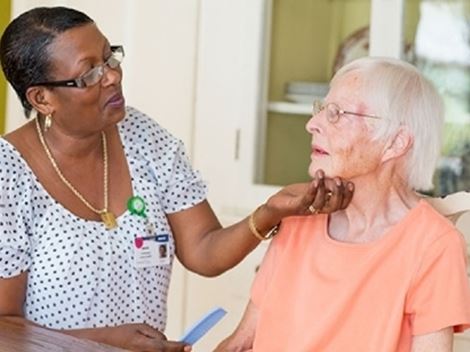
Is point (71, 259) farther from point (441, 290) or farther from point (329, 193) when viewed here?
point (441, 290)

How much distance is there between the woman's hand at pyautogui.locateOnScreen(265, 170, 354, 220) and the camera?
1.97 metres

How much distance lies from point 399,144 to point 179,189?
63 cm

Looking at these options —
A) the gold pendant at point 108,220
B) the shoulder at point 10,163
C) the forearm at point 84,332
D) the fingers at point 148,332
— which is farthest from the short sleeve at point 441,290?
the shoulder at point 10,163

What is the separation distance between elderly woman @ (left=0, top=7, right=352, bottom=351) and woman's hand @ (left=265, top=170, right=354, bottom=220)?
35 millimetres

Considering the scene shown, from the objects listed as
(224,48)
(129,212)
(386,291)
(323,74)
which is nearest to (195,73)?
(224,48)

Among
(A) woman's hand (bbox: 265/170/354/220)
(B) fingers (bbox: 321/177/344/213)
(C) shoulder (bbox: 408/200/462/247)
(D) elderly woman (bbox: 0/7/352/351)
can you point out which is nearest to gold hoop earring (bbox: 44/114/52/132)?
(D) elderly woman (bbox: 0/7/352/351)

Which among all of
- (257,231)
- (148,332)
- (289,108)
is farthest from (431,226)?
(289,108)

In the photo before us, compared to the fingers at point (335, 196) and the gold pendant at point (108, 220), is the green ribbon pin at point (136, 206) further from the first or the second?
the fingers at point (335, 196)

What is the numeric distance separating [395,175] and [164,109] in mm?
1666

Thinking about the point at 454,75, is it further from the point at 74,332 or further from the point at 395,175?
the point at 74,332

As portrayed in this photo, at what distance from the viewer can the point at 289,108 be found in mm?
3369

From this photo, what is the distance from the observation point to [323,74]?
343cm

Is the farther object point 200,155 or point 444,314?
point 200,155

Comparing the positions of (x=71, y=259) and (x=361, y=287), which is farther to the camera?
(x=71, y=259)
